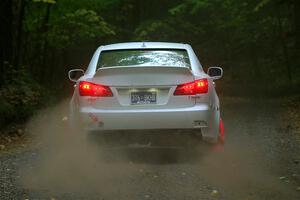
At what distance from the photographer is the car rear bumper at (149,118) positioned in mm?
8062

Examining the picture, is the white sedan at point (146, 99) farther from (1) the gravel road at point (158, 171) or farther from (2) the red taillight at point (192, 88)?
(1) the gravel road at point (158, 171)

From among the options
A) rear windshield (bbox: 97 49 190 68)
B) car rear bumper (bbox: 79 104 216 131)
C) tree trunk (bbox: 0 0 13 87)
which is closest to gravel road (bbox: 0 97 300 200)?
car rear bumper (bbox: 79 104 216 131)

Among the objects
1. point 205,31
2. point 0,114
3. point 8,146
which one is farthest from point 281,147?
point 205,31

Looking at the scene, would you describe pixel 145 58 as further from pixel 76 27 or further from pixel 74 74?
pixel 76 27

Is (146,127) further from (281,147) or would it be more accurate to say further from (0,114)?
(0,114)

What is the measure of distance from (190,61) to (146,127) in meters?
1.33

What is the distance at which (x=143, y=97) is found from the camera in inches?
321

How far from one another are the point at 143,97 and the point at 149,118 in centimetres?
30

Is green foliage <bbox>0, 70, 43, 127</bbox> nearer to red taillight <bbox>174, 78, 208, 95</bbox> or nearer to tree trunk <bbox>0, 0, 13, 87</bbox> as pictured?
tree trunk <bbox>0, 0, 13, 87</bbox>

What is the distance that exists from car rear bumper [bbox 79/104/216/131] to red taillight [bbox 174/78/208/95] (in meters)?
0.22

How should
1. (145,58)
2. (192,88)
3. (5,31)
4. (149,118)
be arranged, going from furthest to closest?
(5,31) < (145,58) < (192,88) < (149,118)

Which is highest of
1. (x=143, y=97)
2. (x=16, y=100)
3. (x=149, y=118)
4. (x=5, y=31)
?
(x=143, y=97)

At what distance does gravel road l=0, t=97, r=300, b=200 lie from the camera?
6.86m

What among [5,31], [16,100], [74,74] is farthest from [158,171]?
[5,31]
